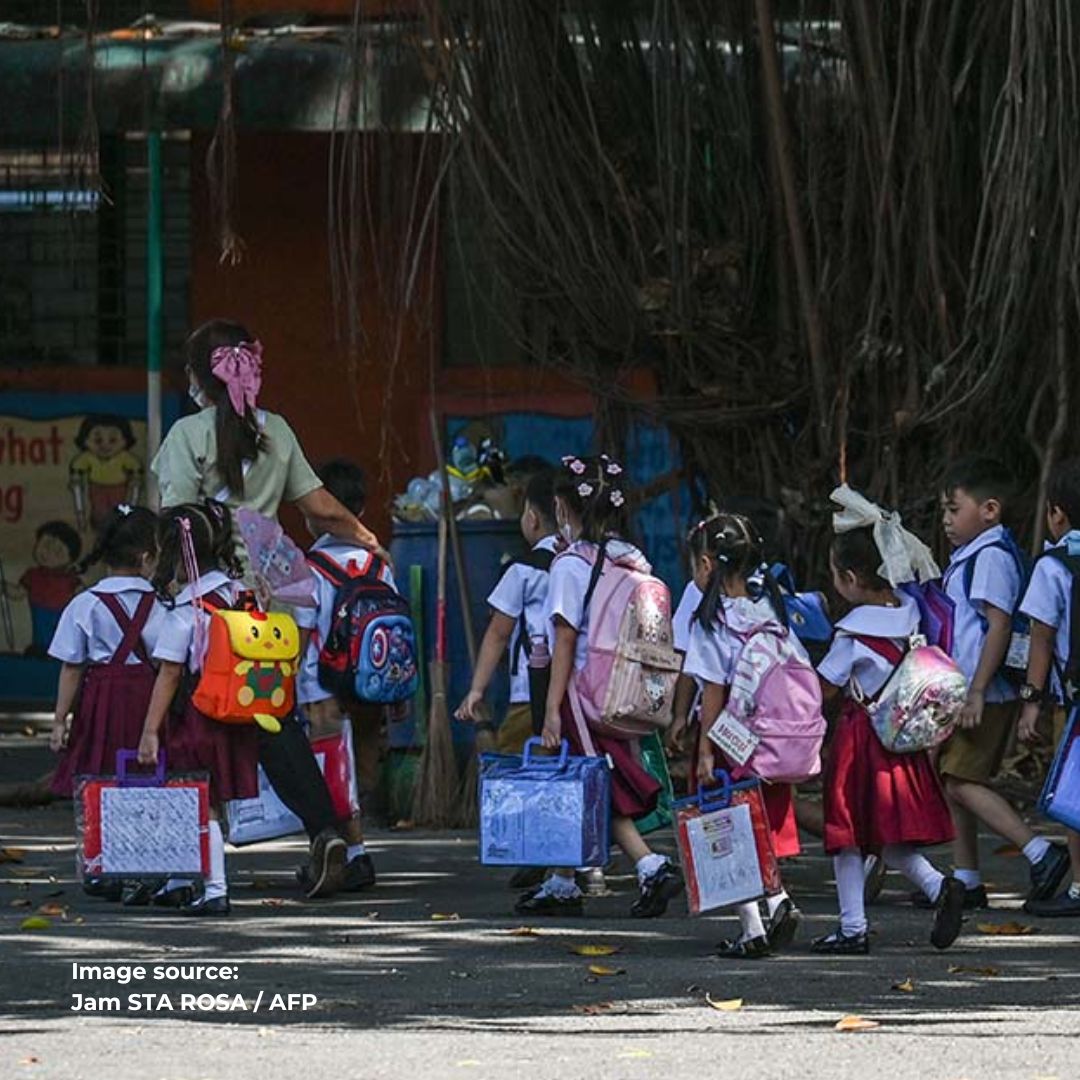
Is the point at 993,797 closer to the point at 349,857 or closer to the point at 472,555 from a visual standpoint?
the point at 349,857

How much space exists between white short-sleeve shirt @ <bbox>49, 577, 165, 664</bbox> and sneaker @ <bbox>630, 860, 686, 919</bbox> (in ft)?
5.68

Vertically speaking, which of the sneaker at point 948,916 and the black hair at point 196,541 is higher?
the black hair at point 196,541

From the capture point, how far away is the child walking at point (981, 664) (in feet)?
30.9

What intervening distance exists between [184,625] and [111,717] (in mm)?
444

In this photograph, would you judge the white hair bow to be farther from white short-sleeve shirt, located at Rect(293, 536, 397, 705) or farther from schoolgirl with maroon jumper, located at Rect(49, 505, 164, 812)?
schoolgirl with maroon jumper, located at Rect(49, 505, 164, 812)

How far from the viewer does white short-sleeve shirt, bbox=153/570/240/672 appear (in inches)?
359

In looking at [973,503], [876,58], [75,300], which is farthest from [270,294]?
[973,503]

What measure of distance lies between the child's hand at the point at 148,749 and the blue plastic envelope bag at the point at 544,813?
1.01 m

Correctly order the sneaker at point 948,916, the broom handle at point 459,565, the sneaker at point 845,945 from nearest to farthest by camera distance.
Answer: the sneaker at point 948,916
the sneaker at point 845,945
the broom handle at point 459,565

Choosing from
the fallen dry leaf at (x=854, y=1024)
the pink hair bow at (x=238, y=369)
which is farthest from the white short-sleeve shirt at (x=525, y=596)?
the fallen dry leaf at (x=854, y=1024)

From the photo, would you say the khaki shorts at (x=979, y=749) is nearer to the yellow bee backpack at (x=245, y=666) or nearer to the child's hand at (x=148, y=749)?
the yellow bee backpack at (x=245, y=666)

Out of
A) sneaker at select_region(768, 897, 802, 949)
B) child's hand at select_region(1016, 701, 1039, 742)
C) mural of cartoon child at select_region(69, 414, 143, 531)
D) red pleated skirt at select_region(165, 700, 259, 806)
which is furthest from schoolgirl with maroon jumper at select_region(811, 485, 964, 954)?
mural of cartoon child at select_region(69, 414, 143, 531)

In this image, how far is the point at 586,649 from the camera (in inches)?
360

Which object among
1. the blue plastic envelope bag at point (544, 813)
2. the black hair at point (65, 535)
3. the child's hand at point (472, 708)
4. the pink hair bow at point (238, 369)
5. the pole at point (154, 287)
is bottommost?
the blue plastic envelope bag at point (544, 813)
